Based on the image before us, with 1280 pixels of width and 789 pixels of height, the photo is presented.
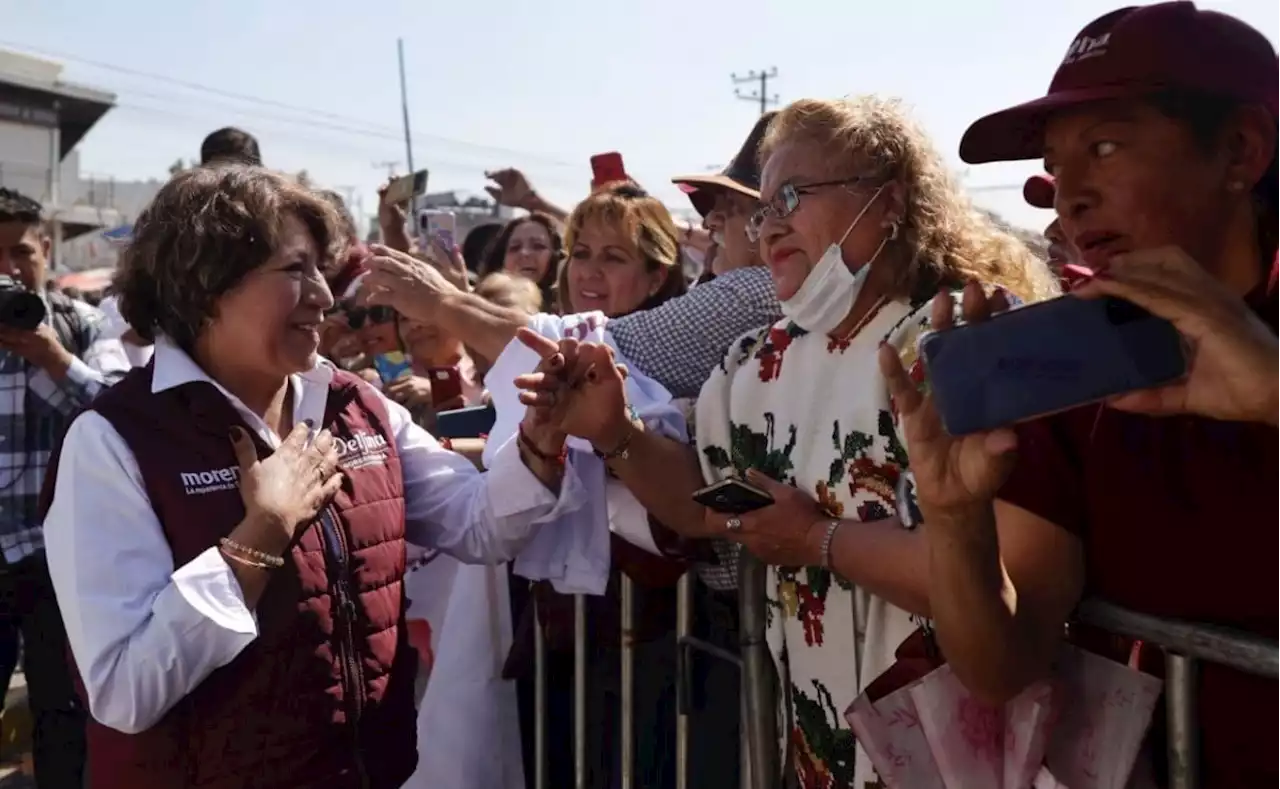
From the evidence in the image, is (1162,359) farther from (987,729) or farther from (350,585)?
(350,585)

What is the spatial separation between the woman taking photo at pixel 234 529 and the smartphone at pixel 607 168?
1802 mm

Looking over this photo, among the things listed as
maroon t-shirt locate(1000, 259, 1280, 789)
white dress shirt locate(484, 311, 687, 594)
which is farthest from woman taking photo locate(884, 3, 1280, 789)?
white dress shirt locate(484, 311, 687, 594)

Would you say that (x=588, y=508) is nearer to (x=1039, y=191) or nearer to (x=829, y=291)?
(x=829, y=291)

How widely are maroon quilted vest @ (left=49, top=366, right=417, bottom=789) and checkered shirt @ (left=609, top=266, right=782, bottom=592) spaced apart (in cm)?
83

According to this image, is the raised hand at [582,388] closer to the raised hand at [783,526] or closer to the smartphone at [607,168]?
the raised hand at [783,526]

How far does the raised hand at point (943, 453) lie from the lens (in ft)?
4.71

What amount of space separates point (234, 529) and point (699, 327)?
1240mm

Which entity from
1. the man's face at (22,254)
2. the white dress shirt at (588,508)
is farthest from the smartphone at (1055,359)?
the man's face at (22,254)

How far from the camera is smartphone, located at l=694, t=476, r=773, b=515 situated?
208 centimetres

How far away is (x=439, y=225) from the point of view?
412 centimetres

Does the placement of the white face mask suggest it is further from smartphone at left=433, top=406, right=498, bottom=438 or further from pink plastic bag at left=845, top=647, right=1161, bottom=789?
smartphone at left=433, top=406, right=498, bottom=438

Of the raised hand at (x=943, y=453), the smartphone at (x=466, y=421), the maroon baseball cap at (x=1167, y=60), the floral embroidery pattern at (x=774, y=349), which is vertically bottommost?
the smartphone at (x=466, y=421)

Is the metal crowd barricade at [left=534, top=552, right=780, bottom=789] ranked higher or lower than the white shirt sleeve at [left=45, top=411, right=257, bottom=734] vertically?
lower

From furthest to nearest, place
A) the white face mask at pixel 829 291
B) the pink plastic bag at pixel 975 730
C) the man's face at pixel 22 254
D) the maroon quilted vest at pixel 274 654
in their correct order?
the man's face at pixel 22 254 → the white face mask at pixel 829 291 → the maroon quilted vest at pixel 274 654 → the pink plastic bag at pixel 975 730
